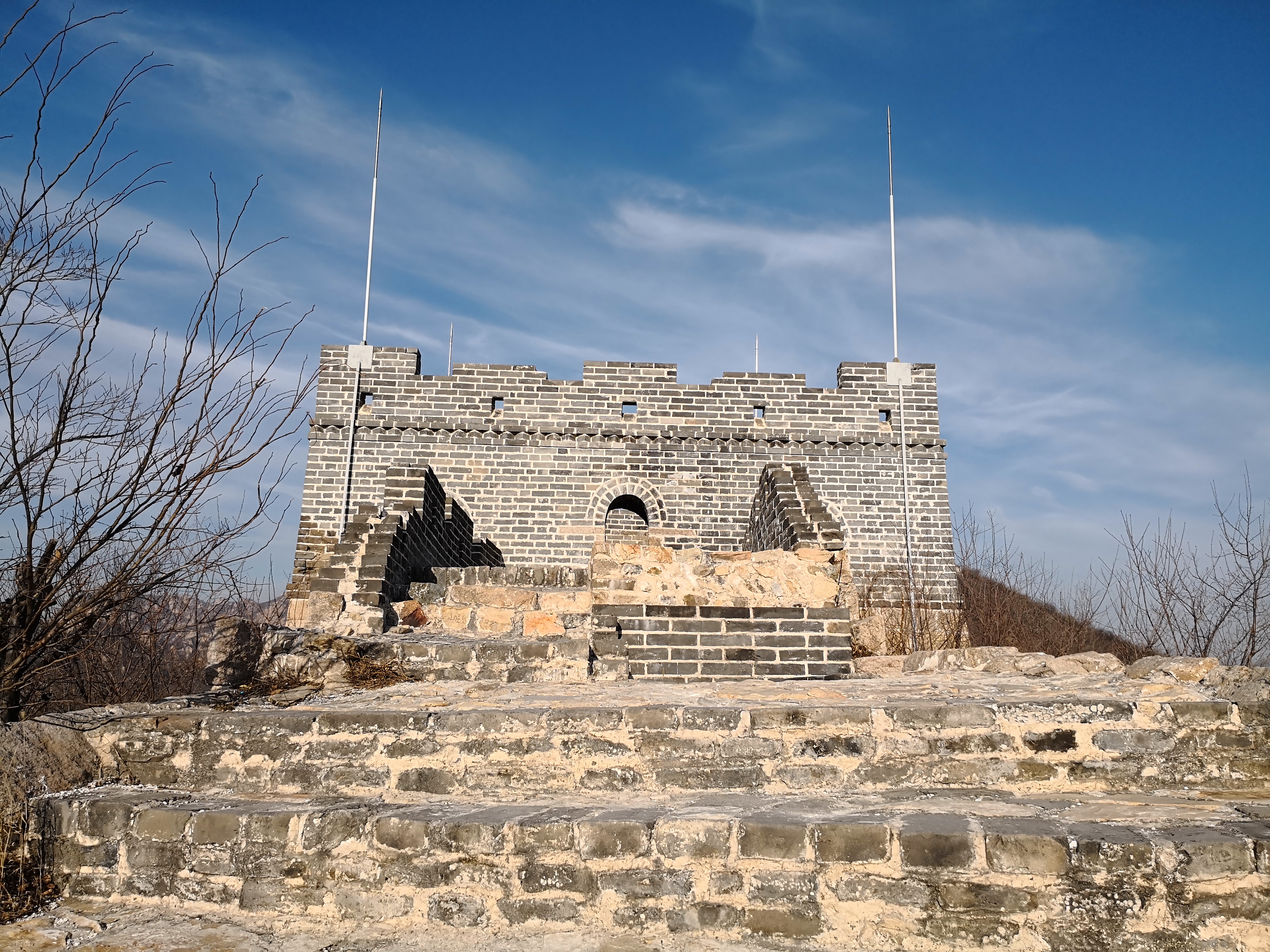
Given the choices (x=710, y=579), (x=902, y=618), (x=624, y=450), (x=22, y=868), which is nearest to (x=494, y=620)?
(x=710, y=579)

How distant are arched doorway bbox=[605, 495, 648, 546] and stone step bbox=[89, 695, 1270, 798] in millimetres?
5179

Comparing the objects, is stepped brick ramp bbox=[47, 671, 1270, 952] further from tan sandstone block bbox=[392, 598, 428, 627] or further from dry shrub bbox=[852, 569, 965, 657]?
dry shrub bbox=[852, 569, 965, 657]

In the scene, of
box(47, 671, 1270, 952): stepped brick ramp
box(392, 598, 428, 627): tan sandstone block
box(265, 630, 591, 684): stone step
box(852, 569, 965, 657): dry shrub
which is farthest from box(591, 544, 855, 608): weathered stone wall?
box(852, 569, 965, 657): dry shrub

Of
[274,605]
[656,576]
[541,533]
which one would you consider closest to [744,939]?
[656,576]

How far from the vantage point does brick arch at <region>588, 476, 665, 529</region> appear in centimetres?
1505

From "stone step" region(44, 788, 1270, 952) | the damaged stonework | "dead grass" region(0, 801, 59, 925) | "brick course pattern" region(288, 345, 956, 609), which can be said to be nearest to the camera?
"stone step" region(44, 788, 1270, 952)

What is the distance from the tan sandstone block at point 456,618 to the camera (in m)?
7.39

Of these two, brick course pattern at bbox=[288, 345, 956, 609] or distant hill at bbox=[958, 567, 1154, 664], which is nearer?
distant hill at bbox=[958, 567, 1154, 664]

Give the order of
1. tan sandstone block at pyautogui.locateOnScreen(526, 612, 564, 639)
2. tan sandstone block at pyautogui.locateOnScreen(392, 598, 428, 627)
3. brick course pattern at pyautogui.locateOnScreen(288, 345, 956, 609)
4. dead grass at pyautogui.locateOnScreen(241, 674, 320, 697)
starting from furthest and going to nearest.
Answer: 1. brick course pattern at pyautogui.locateOnScreen(288, 345, 956, 609)
2. tan sandstone block at pyautogui.locateOnScreen(392, 598, 428, 627)
3. tan sandstone block at pyautogui.locateOnScreen(526, 612, 564, 639)
4. dead grass at pyautogui.locateOnScreen(241, 674, 320, 697)

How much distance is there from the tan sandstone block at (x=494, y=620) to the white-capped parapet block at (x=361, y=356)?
943cm

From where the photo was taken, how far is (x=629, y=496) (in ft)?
50.1

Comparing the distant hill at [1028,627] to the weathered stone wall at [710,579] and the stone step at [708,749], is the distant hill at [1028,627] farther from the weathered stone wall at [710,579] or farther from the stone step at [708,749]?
the stone step at [708,749]

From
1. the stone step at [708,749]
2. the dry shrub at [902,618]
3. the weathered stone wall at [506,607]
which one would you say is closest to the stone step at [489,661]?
the weathered stone wall at [506,607]

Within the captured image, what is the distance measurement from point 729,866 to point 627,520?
589 inches
